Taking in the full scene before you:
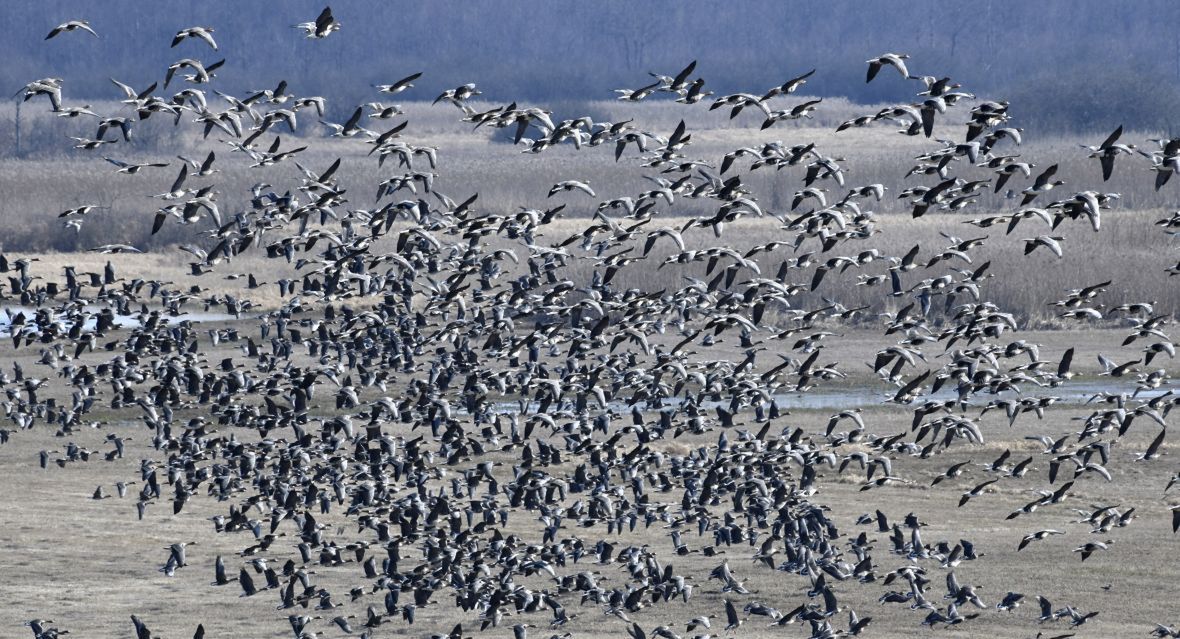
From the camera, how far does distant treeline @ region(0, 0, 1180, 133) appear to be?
4894 inches

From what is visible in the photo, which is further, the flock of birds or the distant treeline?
the distant treeline

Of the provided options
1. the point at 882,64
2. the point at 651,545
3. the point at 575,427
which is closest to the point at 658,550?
the point at 651,545

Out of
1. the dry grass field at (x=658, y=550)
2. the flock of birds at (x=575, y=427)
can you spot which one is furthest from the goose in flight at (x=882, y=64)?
the dry grass field at (x=658, y=550)

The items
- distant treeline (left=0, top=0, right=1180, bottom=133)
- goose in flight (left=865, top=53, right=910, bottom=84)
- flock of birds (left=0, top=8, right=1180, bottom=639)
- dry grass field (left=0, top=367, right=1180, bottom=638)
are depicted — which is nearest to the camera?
goose in flight (left=865, top=53, right=910, bottom=84)

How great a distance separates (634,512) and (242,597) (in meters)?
5.28

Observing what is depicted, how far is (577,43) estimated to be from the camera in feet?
488

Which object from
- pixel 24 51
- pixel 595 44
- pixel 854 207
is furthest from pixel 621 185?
pixel 24 51

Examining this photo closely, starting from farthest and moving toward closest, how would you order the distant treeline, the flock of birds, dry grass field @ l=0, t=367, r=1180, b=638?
the distant treeline → dry grass field @ l=0, t=367, r=1180, b=638 → the flock of birds

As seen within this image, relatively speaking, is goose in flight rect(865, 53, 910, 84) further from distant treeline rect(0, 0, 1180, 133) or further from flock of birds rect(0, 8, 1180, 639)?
distant treeline rect(0, 0, 1180, 133)

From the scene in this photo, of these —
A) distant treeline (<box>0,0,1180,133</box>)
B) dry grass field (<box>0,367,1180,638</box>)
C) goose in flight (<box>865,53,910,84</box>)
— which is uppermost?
distant treeline (<box>0,0,1180,133</box>)

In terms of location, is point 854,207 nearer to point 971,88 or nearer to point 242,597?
point 242,597

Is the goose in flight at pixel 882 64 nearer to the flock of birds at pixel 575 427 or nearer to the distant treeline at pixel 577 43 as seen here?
the flock of birds at pixel 575 427

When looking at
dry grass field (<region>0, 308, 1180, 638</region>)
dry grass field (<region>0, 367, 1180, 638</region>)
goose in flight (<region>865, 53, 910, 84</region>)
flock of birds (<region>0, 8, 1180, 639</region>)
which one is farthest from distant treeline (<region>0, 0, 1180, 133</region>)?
goose in flight (<region>865, 53, 910, 84</region>)

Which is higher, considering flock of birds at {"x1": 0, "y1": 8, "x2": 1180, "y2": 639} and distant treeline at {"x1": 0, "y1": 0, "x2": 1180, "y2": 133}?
distant treeline at {"x1": 0, "y1": 0, "x2": 1180, "y2": 133}
